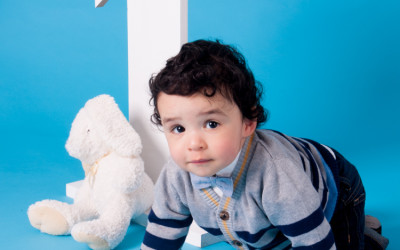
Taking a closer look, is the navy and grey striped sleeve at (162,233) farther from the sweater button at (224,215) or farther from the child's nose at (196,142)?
the child's nose at (196,142)

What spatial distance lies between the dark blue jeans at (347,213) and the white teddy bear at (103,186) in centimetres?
53

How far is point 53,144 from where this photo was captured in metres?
2.10

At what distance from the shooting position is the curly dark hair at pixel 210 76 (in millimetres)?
908

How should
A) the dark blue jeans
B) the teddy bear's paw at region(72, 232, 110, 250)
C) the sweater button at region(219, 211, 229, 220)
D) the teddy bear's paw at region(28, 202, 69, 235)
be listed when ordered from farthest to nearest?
the teddy bear's paw at region(28, 202, 69, 235)
the teddy bear's paw at region(72, 232, 110, 250)
the dark blue jeans
the sweater button at region(219, 211, 229, 220)

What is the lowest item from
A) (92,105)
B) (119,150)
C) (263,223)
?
(263,223)

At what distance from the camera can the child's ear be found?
991 mm

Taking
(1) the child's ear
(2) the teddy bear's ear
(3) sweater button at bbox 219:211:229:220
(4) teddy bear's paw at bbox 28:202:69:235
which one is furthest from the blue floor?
(1) the child's ear

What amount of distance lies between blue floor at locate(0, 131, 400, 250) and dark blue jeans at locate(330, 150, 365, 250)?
28 cm

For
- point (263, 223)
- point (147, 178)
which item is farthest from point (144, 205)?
point (263, 223)

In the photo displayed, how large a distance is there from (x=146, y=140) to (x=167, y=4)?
16.5 inches

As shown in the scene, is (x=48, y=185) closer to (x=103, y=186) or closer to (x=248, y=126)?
(x=103, y=186)

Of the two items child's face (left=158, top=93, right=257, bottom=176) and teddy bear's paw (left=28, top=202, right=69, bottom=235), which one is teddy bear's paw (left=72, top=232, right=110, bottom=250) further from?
child's face (left=158, top=93, right=257, bottom=176)

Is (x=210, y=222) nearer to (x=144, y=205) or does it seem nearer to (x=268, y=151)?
(x=268, y=151)

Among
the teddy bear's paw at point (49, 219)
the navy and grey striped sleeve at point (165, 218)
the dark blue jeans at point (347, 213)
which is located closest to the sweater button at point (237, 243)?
the navy and grey striped sleeve at point (165, 218)
